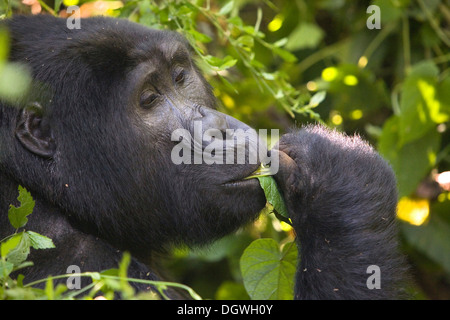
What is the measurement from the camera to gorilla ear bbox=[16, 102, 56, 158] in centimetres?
238

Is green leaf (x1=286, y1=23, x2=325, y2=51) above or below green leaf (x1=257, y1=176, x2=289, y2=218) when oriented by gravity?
below

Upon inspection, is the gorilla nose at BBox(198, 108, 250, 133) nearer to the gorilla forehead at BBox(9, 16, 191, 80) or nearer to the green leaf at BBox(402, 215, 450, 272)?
the gorilla forehead at BBox(9, 16, 191, 80)

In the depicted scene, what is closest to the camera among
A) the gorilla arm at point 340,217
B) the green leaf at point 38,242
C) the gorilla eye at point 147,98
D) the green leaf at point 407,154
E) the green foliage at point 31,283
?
the green foliage at point 31,283

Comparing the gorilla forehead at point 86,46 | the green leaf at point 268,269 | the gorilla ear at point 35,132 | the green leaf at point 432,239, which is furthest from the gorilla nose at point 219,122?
the green leaf at point 432,239

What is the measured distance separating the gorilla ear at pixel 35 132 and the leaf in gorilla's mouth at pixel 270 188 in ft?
2.61

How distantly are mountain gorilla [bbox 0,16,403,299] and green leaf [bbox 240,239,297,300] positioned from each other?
0.15 meters

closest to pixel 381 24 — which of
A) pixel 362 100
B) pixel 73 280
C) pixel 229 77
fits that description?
pixel 362 100

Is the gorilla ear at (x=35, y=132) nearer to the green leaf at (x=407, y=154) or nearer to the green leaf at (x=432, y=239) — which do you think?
the green leaf at (x=407, y=154)

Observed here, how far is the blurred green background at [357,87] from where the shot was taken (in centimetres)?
390

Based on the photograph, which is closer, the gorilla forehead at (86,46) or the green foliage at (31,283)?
the green foliage at (31,283)

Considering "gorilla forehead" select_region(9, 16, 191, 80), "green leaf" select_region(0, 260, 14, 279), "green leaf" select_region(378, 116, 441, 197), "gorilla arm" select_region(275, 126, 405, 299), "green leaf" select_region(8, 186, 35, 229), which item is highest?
"gorilla forehead" select_region(9, 16, 191, 80)

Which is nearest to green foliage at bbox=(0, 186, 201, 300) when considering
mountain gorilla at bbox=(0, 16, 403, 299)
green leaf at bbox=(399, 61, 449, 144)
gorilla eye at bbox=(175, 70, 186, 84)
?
mountain gorilla at bbox=(0, 16, 403, 299)
